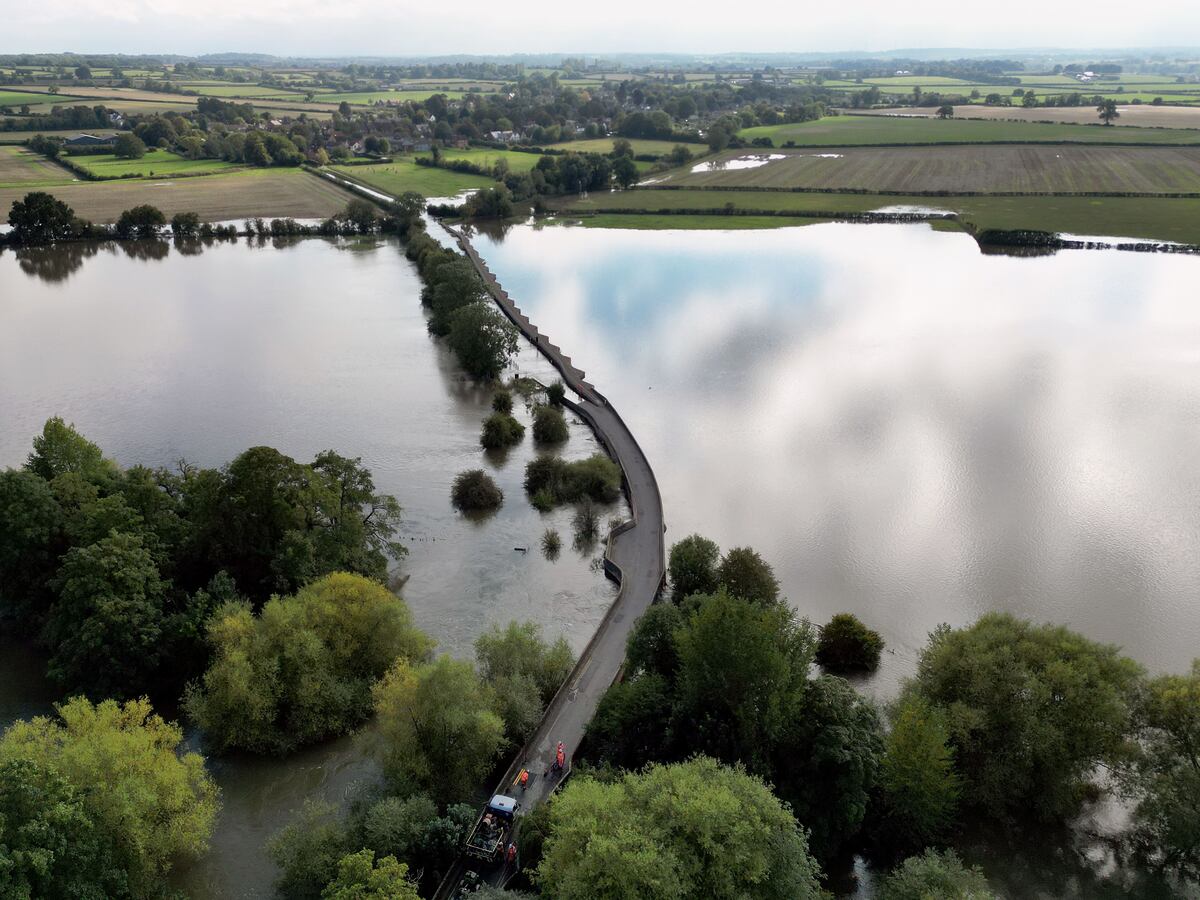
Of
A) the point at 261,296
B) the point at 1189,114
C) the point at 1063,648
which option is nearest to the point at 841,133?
the point at 1189,114

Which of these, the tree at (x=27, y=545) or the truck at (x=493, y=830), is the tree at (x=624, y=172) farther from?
the truck at (x=493, y=830)

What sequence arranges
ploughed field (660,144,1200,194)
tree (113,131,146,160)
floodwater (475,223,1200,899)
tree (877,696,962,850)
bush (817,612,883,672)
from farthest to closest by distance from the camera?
tree (113,131,146,160) < ploughed field (660,144,1200,194) < floodwater (475,223,1200,899) < bush (817,612,883,672) < tree (877,696,962,850)

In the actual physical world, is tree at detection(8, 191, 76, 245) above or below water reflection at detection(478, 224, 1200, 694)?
above

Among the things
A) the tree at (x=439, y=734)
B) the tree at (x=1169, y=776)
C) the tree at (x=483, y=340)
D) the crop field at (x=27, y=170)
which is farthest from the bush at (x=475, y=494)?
the crop field at (x=27, y=170)

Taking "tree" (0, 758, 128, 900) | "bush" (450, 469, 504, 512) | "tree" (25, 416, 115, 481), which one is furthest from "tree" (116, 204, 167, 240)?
"tree" (0, 758, 128, 900)

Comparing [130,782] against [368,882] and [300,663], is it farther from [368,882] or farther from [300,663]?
[368,882]

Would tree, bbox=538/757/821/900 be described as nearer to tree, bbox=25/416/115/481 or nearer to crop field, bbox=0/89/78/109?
tree, bbox=25/416/115/481
